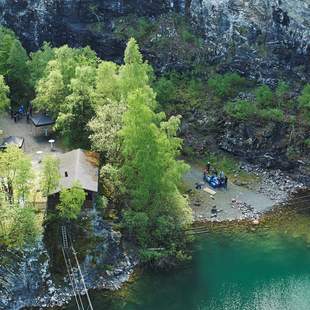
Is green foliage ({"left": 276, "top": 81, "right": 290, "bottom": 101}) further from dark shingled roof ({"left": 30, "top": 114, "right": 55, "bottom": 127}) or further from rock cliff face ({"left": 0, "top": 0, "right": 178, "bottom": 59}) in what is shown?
dark shingled roof ({"left": 30, "top": 114, "right": 55, "bottom": 127})

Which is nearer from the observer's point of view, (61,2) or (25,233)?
(25,233)


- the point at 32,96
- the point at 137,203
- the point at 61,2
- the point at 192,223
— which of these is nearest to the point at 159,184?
the point at 137,203

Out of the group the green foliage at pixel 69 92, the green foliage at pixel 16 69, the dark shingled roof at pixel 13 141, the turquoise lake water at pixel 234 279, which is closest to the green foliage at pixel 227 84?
the green foliage at pixel 69 92

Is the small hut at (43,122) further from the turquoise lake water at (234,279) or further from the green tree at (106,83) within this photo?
the turquoise lake water at (234,279)

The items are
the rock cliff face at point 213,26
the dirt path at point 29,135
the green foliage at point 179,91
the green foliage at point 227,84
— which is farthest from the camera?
the green foliage at point 227,84

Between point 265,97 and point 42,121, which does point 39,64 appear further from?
point 265,97

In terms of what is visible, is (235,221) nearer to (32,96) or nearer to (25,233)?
(25,233)

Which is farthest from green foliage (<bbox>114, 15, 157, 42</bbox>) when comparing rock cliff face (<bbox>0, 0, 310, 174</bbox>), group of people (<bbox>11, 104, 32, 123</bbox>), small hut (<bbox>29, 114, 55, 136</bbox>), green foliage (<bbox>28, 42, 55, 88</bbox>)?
small hut (<bbox>29, 114, 55, 136</bbox>)
